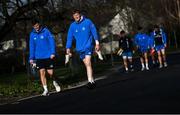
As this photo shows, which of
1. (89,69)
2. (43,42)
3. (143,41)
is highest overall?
(43,42)

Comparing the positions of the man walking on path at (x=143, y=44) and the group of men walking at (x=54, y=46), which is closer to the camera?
the group of men walking at (x=54, y=46)

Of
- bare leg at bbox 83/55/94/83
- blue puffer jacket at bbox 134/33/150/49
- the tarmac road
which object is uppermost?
blue puffer jacket at bbox 134/33/150/49

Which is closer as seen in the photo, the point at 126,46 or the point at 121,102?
the point at 121,102

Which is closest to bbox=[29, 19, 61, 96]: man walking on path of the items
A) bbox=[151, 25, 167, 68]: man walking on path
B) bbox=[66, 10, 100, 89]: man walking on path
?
bbox=[66, 10, 100, 89]: man walking on path

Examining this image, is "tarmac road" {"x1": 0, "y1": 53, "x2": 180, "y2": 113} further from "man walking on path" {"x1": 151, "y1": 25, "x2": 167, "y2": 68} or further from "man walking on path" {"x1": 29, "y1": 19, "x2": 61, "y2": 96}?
"man walking on path" {"x1": 151, "y1": 25, "x2": 167, "y2": 68}

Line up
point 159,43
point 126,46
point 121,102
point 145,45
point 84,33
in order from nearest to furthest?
1. point 121,102
2. point 84,33
3. point 126,46
4. point 159,43
5. point 145,45

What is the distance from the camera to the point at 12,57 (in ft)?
174

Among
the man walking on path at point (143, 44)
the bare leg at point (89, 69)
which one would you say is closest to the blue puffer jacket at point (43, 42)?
the bare leg at point (89, 69)

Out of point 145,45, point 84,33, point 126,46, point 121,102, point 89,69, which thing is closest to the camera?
point 121,102

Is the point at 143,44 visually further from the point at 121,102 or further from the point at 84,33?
the point at 121,102

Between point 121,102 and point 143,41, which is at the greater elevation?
point 143,41

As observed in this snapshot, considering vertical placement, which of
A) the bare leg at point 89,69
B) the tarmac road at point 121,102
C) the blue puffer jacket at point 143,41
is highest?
the blue puffer jacket at point 143,41

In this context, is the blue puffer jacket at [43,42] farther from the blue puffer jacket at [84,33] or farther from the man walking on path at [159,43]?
the man walking on path at [159,43]

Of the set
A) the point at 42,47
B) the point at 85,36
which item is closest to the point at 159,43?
the point at 85,36
